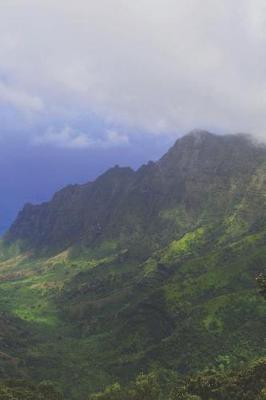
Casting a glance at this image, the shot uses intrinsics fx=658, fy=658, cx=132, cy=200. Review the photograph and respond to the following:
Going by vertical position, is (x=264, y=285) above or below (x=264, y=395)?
above

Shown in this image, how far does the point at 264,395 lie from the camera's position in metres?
180

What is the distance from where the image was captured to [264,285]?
6821 inches

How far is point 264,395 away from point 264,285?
31478mm
